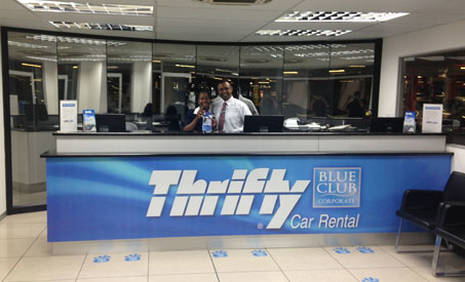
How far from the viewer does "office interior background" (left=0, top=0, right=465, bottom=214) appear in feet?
15.9

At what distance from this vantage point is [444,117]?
546 cm

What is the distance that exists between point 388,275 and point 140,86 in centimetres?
530

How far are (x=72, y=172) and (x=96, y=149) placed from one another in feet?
1.05

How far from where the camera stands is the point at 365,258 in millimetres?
4117

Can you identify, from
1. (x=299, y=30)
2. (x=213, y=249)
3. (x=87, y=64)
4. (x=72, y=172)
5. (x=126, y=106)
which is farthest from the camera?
(x=126, y=106)

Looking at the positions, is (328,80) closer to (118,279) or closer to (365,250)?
(365,250)

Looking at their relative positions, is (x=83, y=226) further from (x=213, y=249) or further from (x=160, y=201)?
(x=213, y=249)

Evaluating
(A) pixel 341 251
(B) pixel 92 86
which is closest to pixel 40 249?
(A) pixel 341 251

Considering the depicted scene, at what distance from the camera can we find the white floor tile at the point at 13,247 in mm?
4059

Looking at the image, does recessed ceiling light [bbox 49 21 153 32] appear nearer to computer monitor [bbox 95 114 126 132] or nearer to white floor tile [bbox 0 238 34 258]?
computer monitor [bbox 95 114 126 132]

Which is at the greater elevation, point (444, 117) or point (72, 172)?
point (444, 117)

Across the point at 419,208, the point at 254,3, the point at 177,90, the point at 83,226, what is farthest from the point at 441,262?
the point at 177,90

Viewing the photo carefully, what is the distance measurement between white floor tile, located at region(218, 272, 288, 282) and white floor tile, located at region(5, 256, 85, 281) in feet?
4.47

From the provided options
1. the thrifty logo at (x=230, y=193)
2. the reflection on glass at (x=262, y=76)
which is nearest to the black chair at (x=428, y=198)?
the thrifty logo at (x=230, y=193)
